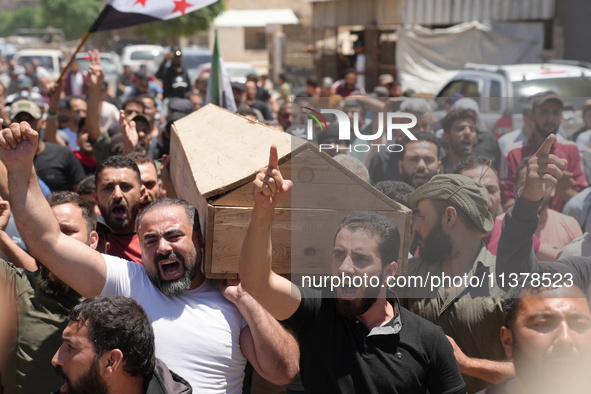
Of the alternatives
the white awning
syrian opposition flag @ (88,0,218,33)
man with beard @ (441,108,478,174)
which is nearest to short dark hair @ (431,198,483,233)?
man with beard @ (441,108,478,174)

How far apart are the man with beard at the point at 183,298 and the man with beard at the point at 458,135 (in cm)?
119

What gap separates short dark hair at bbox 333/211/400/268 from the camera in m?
3.41

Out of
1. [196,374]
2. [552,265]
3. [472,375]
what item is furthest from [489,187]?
[196,374]

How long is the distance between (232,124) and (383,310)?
1.70m

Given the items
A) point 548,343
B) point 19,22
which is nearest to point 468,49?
point 548,343

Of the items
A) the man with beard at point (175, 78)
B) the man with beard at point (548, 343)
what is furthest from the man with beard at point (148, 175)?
the man with beard at point (175, 78)

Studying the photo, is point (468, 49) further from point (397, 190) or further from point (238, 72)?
point (397, 190)

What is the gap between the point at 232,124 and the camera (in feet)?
15.6

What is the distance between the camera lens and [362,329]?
3.38 m

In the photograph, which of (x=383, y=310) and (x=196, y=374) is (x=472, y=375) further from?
(x=196, y=374)

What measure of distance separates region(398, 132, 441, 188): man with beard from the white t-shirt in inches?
37.7

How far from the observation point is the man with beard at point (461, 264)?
3.65 meters

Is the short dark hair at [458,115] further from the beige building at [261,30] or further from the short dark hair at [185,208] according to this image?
the beige building at [261,30]

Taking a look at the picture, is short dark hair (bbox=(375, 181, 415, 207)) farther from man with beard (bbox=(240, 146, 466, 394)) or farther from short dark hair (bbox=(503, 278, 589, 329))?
short dark hair (bbox=(503, 278, 589, 329))
